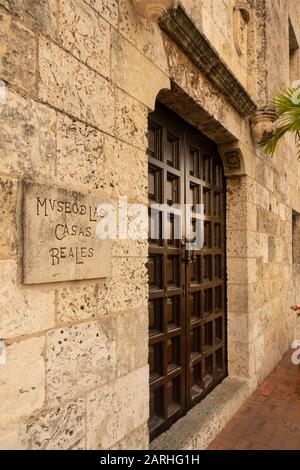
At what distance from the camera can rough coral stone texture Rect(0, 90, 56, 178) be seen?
3.73ft

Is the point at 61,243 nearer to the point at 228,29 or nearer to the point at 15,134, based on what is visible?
the point at 15,134

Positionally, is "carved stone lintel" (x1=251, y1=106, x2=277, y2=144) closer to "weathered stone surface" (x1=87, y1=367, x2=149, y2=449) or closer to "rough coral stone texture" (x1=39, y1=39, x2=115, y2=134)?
"rough coral stone texture" (x1=39, y1=39, x2=115, y2=134)

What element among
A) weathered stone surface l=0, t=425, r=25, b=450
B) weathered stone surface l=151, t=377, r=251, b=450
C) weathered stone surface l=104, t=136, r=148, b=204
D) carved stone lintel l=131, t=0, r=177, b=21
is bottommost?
weathered stone surface l=151, t=377, r=251, b=450

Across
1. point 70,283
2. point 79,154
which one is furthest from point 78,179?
point 70,283

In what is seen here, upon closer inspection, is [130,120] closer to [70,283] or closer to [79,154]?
[79,154]

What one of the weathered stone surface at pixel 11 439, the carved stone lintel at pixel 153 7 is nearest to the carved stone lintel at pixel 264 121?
the carved stone lintel at pixel 153 7

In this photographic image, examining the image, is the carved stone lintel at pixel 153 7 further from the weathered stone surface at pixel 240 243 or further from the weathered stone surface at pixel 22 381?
the weathered stone surface at pixel 240 243

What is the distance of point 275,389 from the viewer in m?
3.53

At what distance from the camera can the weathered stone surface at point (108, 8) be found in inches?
60.1

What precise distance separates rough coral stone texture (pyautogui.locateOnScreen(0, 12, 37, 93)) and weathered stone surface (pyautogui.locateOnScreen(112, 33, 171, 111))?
483 mm

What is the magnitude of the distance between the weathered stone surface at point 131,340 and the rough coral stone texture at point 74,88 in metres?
0.92

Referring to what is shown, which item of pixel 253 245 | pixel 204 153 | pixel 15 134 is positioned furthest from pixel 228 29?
pixel 15 134

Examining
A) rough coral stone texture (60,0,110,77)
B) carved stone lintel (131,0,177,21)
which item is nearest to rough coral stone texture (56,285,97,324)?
rough coral stone texture (60,0,110,77)

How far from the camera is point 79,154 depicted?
143 centimetres
